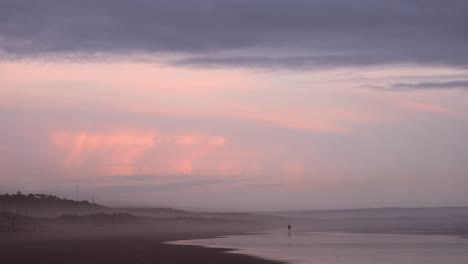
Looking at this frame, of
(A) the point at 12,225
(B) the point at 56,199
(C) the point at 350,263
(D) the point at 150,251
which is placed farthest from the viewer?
(B) the point at 56,199

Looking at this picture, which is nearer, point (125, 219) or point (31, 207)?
point (125, 219)

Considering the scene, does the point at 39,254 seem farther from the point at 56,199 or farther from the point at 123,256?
the point at 56,199

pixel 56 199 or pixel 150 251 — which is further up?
pixel 56 199

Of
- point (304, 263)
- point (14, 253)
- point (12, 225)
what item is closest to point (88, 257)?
point (14, 253)

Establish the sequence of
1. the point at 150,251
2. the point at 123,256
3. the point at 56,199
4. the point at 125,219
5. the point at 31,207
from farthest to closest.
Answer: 1. the point at 56,199
2. the point at 31,207
3. the point at 125,219
4. the point at 150,251
5. the point at 123,256

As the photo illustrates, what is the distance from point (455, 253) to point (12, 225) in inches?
1622

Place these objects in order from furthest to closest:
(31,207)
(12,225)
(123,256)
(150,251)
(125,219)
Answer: (31,207) → (125,219) → (12,225) → (150,251) → (123,256)

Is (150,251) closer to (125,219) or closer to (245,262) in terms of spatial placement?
(245,262)

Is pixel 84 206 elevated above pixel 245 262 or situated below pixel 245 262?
above

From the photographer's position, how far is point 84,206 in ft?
441

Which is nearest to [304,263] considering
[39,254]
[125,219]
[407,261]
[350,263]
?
[350,263]

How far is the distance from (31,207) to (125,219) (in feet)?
64.7

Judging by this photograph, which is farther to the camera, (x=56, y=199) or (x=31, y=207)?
(x=56, y=199)

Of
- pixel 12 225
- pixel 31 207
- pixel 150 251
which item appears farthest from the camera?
pixel 31 207
